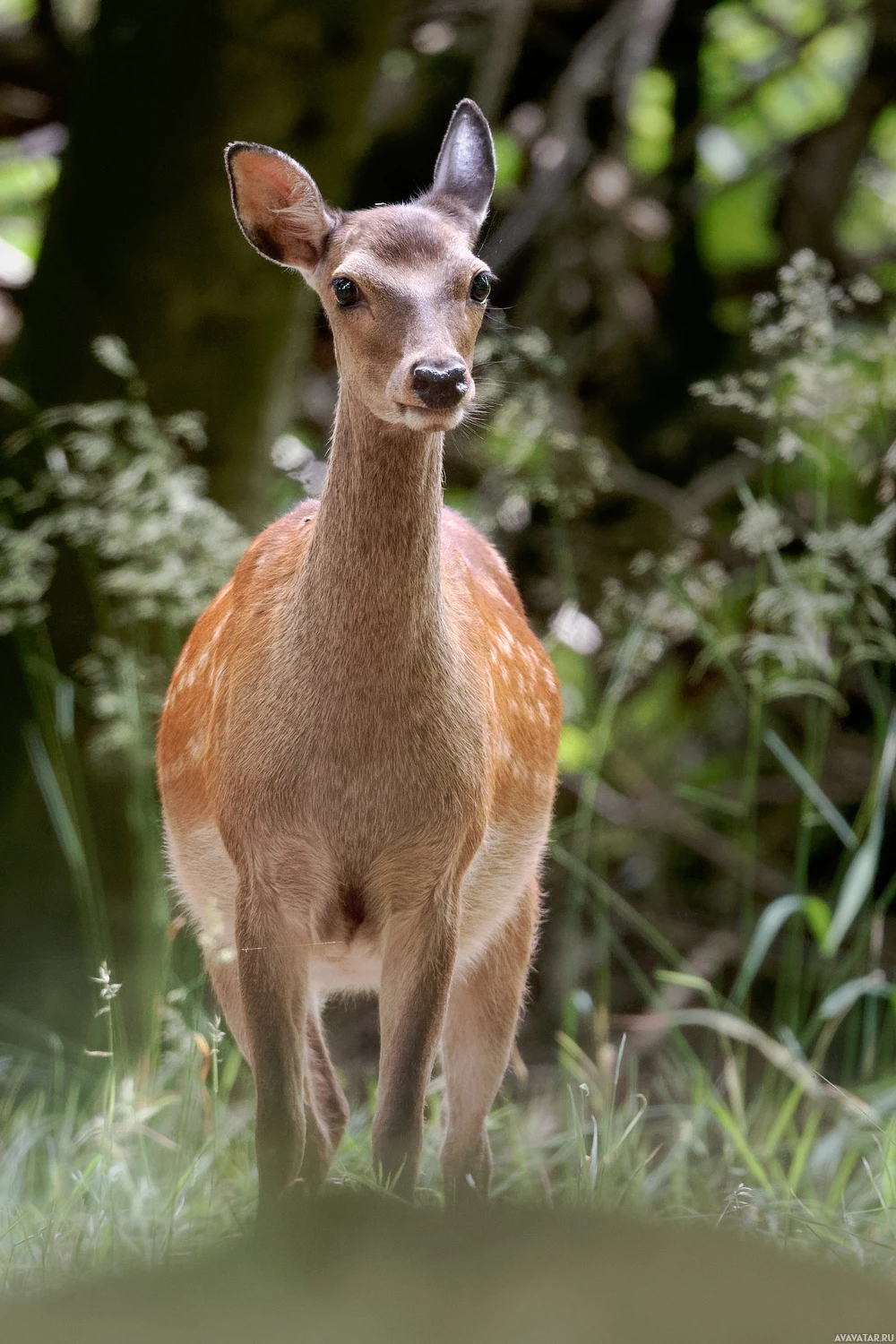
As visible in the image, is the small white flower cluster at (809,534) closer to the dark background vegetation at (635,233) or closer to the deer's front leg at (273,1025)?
the dark background vegetation at (635,233)

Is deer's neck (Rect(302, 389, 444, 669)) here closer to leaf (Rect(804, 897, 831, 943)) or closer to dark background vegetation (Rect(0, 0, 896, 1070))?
leaf (Rect(804, 897, 831, 943))

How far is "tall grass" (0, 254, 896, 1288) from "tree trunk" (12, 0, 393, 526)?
0.20m

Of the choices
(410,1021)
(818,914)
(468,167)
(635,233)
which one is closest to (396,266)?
(468,167)

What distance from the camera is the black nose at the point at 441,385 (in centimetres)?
268

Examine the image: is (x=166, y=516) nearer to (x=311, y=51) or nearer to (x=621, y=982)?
(x=311, y=51)

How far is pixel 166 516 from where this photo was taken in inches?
178

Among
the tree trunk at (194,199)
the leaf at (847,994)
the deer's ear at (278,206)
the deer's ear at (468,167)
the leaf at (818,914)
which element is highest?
the tree trunk at (194,199)

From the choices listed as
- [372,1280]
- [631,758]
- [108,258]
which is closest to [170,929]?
[108,258]

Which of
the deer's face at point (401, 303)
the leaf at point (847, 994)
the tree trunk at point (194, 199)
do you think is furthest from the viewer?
the tree trunk at point (194, 199)

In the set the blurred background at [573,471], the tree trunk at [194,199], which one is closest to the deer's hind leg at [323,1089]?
the blurred background at [573,471]

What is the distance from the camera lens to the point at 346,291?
297cm

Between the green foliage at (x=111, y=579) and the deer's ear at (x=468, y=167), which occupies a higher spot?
the deer's ear at (x=468, y=167)

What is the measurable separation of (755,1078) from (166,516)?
12.4 feet

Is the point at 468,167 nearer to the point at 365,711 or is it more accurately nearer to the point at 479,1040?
the point at 365,711
